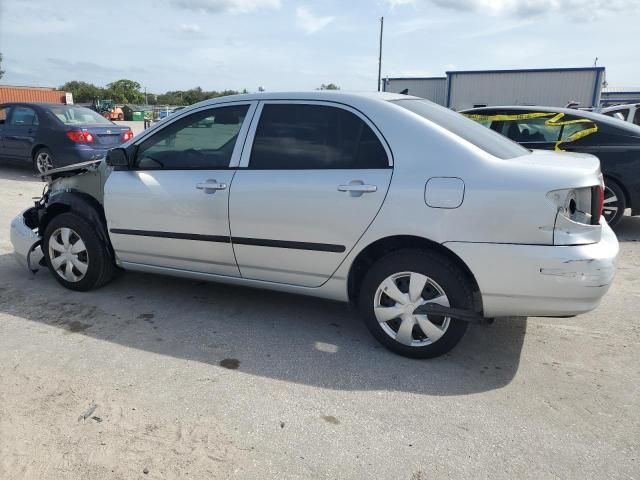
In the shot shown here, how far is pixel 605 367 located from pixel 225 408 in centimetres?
230

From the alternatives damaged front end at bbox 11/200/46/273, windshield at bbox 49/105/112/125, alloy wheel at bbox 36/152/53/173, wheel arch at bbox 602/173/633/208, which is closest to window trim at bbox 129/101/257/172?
damaged front end at bbox 11/200/46/273

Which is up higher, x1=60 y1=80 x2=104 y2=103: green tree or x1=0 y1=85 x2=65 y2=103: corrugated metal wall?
x1=60 y1=80 x2=104 y2=103: green tree

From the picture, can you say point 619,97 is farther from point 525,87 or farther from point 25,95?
point 25,95

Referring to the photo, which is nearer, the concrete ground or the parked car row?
the concrete ground

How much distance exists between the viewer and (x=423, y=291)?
3045mm

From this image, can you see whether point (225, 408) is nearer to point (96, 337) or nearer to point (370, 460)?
point (370, 460)

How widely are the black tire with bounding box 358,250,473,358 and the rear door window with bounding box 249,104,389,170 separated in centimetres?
60

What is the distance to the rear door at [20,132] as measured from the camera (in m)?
9.98

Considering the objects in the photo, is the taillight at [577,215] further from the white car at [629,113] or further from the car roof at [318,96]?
the white car at [629,113]

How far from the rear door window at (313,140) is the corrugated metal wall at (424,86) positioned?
98.9 feet

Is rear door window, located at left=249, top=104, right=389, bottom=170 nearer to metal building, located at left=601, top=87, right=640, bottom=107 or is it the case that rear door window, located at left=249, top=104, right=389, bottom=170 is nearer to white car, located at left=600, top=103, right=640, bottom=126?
white car, located at left=600, top=103, right=640, bottom=126

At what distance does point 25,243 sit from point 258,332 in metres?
2.38

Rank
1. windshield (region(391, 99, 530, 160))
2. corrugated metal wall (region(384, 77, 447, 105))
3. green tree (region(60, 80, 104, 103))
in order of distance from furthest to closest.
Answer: green tree (region(60, 80, 104, 103)) → corrugated metal wall (region(384, 77, 447, 105)) → windshield (region(391, 99, 530, 160))

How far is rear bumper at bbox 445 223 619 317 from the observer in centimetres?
270
